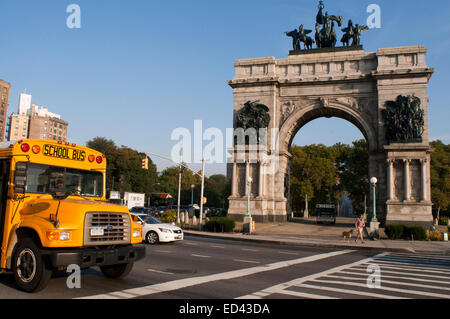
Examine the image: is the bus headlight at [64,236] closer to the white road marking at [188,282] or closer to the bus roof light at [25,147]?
the white road marking at [188,282]

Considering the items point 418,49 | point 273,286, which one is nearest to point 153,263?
point 273,286

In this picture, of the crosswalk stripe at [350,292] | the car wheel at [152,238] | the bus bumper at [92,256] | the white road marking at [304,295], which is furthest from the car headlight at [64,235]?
the car wheel at [152,238]

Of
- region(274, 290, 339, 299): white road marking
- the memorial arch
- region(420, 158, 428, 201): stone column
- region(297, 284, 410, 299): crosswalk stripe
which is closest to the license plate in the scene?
region(274, 290, 339, 299): white road marking

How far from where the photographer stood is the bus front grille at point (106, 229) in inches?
299

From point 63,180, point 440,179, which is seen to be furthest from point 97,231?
point 440,179

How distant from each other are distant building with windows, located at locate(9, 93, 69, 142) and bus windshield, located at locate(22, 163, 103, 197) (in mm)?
120687

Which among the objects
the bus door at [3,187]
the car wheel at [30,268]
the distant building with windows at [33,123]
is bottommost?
the car wheel at [30,268]

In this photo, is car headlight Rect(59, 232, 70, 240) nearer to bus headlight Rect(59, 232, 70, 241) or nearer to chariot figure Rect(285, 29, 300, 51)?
bus headlight Rect(59, 232, 70, 241)

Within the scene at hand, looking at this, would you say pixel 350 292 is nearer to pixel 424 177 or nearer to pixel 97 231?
pixel 97 231

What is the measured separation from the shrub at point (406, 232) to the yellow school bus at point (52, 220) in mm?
22755

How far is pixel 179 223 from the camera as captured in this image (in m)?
35.7

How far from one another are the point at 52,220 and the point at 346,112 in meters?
34.1

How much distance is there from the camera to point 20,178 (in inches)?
305
